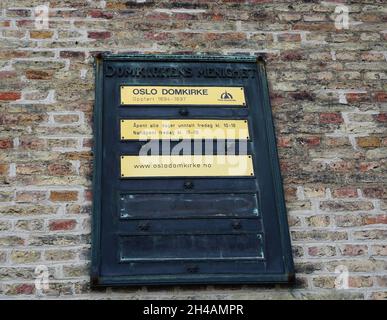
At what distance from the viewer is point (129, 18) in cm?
377

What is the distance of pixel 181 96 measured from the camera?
137 inches

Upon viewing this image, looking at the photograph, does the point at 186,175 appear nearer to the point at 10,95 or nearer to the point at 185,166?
the point at 185,166

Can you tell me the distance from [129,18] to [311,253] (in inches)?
70.6

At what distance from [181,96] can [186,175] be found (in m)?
0.50

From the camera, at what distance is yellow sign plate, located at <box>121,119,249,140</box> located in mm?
3338

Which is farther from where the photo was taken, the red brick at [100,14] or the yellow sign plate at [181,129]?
the red brick at [100,14]

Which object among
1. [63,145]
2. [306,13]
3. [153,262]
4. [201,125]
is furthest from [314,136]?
[63,145]

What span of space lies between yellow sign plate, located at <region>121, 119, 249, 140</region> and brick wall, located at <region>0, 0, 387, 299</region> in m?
0.22

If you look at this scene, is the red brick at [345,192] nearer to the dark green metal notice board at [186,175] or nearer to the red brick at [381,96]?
the dark green metal notice board at [186,175]

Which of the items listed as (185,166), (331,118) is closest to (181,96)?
(185,166)

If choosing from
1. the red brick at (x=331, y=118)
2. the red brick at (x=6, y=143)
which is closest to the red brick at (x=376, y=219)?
the red brick at (x=331, y=118)

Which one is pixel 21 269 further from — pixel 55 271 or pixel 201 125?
pixel 201 125

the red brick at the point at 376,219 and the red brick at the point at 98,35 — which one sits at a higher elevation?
the red brick at the point at 98,35

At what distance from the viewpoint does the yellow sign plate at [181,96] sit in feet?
11.3
